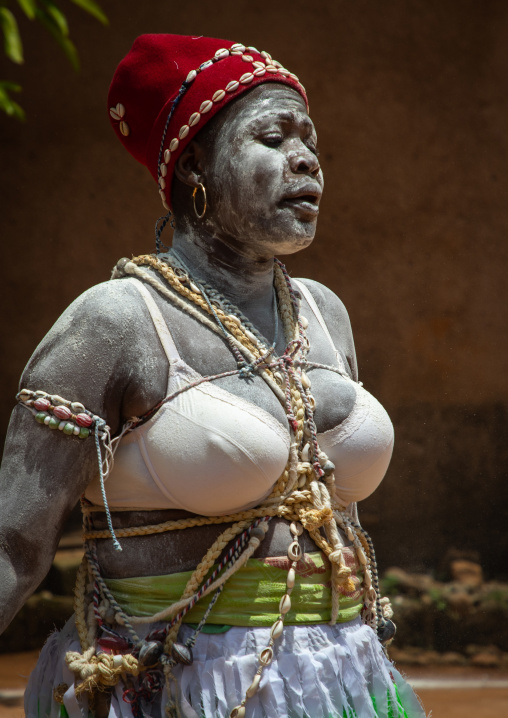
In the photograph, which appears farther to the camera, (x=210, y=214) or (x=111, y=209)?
(x=111, y=209)

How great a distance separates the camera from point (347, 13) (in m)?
4.43

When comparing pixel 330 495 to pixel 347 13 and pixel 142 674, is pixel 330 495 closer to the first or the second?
pixel 142 674

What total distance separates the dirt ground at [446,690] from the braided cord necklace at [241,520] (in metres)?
2.51

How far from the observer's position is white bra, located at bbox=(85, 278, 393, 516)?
1.51m

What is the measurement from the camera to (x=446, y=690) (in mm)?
4199

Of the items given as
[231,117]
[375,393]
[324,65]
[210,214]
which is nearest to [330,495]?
[210,214]

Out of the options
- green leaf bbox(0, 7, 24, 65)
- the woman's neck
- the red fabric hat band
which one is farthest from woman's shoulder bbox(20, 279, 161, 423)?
green leaf bbox(0, 7, 24, 65)

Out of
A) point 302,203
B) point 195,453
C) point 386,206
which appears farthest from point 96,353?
point 386,206

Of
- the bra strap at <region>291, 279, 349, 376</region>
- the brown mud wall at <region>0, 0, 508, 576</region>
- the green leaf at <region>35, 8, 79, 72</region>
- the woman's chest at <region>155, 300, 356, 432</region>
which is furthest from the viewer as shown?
the brown mud wall at <region>0, 0, 508, 576</region>

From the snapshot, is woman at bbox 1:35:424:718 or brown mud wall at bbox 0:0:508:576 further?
brown mud wall at bbox 0:0:508:576

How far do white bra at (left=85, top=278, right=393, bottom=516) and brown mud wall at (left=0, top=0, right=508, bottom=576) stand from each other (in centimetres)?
299

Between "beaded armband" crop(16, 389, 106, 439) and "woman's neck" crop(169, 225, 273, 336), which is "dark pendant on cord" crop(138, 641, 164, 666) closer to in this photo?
"beaded armband" crop(16, 389, 106, 439)

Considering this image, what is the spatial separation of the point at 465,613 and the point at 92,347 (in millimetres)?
3418

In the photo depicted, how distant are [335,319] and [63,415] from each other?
69cm
